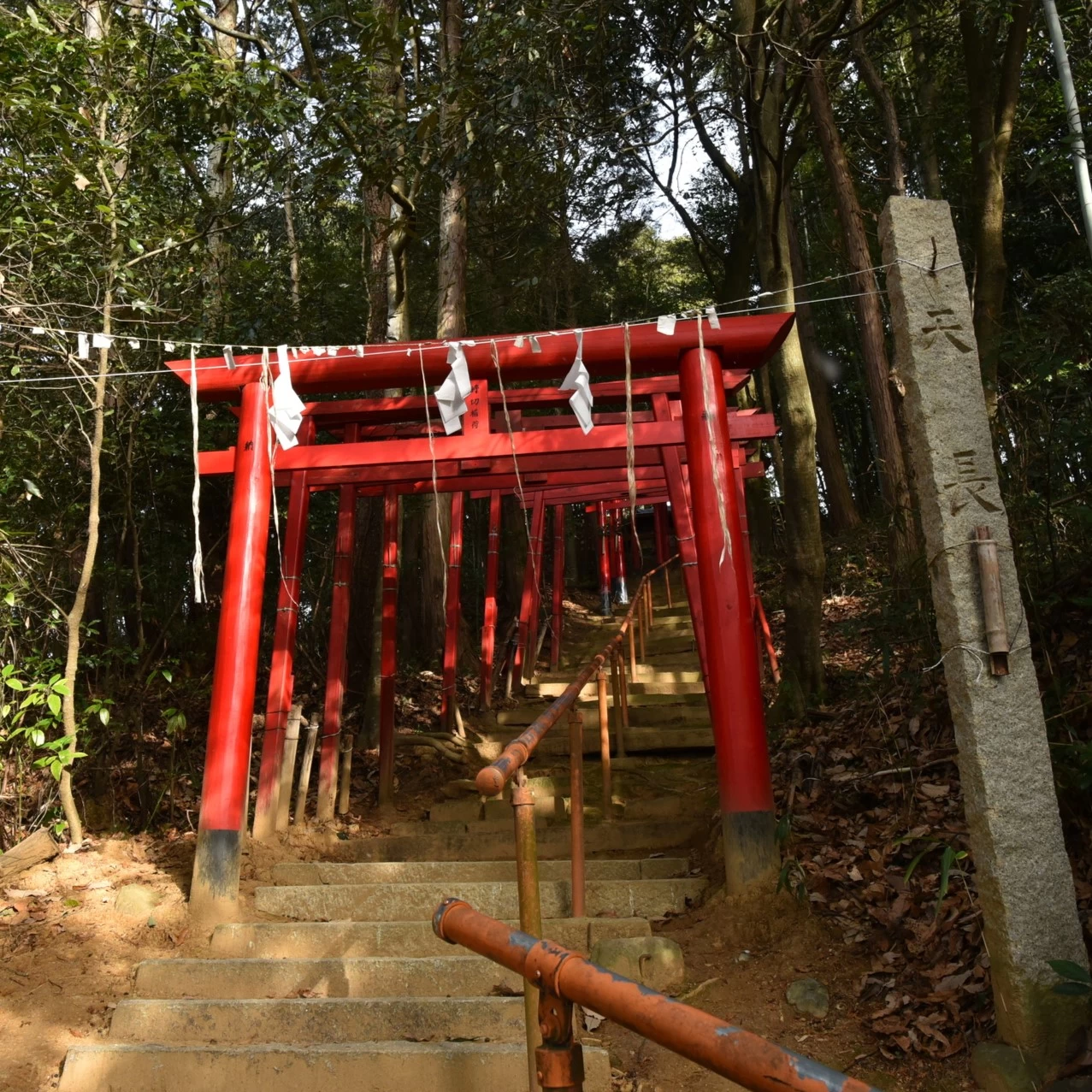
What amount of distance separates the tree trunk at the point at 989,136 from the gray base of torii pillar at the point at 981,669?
9.78 ft

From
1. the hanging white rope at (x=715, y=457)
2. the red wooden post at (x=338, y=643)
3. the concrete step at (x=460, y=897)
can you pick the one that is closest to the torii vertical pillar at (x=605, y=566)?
the red wooden post at (x=338, y=643)

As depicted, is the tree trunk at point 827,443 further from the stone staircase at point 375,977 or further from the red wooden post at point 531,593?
the stone staircase at point 375,977

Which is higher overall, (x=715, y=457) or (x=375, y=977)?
(x=715, y=457)

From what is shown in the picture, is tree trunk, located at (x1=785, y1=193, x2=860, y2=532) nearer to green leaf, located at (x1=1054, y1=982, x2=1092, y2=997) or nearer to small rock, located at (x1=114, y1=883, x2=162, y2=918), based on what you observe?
small rock, located at (x1=114, y1=883, x2=162, y2=918)

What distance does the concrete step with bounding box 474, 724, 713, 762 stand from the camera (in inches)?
296

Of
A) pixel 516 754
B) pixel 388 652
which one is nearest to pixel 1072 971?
pixel 516 754

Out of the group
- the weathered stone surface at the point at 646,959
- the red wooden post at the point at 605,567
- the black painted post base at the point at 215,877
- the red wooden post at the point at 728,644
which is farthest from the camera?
the red wooden post at the point at 605,567

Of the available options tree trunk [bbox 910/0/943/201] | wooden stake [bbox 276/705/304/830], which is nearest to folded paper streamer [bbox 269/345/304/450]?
wooden stake [bbox 276/705/304/830]

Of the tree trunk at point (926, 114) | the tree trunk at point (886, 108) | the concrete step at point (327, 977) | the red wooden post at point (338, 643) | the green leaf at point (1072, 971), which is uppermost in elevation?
the tree trunk at point (926, 114)

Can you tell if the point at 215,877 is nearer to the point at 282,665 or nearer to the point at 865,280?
the point at 282,665

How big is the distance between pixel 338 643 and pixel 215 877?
7.48 ft

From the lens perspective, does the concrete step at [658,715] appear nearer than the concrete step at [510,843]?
No

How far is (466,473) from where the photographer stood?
7.31 meters

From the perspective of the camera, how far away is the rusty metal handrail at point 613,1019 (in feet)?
3.83
